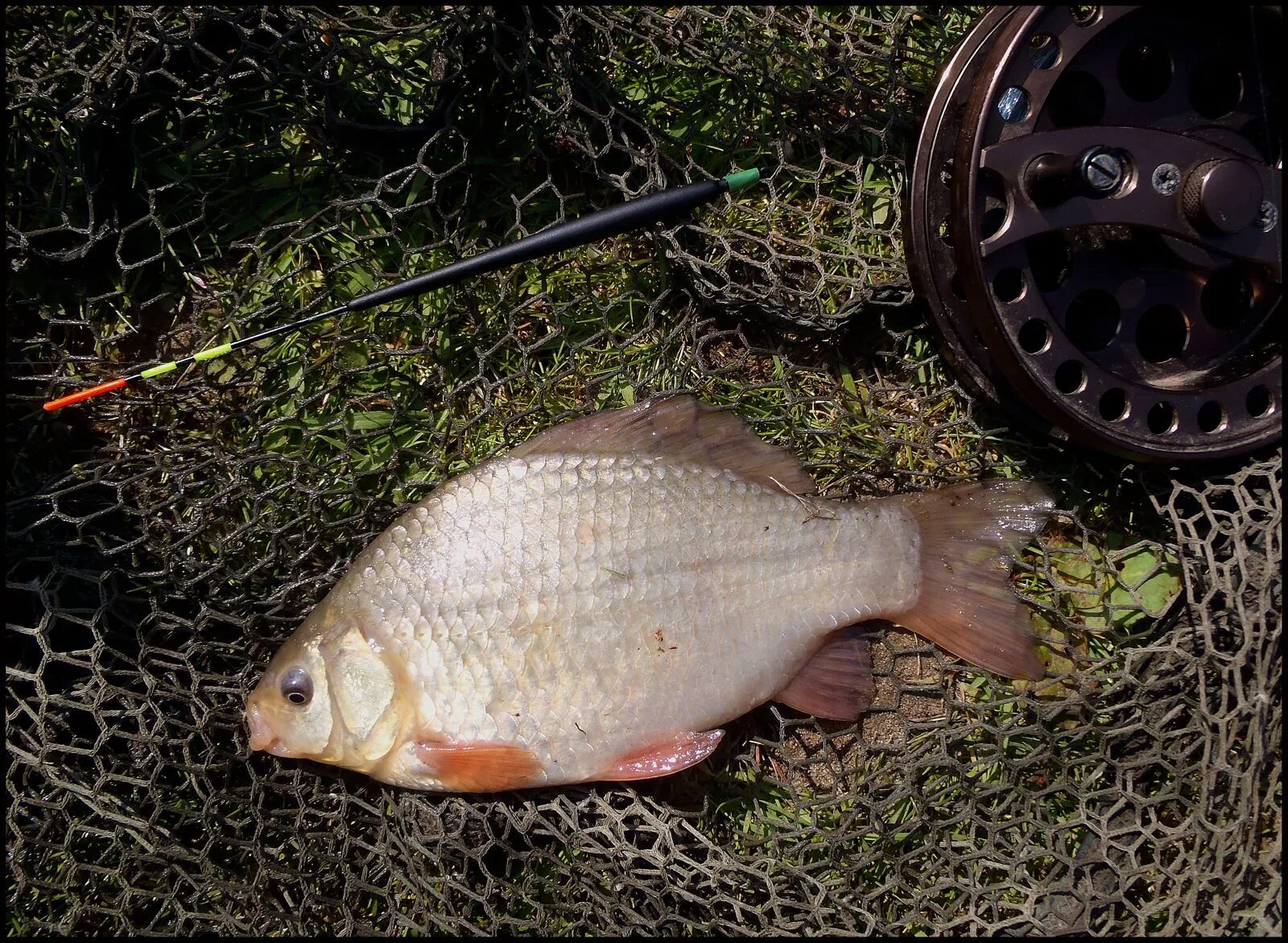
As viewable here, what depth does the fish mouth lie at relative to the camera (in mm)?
1679

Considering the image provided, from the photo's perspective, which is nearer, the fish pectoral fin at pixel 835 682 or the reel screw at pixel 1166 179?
the reel screw at pixel 1166 179

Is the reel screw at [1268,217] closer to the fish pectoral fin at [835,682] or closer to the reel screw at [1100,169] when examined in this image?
the reel screw at [1100,169]

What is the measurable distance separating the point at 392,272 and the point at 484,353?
343 millimetres

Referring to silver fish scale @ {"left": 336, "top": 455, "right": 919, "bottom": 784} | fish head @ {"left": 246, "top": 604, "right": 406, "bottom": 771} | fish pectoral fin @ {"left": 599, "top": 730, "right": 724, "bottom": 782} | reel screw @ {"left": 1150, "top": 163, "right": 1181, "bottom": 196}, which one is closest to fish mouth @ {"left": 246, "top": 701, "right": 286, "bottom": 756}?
fish head @ {"left": 246, "top": 604, "right": 406, "bottom": 771}

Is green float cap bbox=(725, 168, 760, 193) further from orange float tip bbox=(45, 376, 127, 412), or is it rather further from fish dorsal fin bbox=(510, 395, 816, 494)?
orange float tip bbox=(45, 376, 127, 412)

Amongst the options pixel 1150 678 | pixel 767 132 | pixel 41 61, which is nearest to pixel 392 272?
pixel 41 61

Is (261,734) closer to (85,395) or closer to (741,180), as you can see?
(85,395)

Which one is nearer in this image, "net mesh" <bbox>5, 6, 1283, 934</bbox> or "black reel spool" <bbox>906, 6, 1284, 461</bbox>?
"black reel spool" <bbox>906, 6, 1284, 461</bbox>

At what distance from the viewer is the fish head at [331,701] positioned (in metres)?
1.65

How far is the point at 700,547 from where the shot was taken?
169 cm

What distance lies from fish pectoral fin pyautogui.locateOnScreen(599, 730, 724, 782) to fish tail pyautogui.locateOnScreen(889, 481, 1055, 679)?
49cm

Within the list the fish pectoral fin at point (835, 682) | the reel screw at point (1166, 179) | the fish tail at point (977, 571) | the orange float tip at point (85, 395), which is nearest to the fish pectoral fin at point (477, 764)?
the fish pectoral fin at point (835, 682)

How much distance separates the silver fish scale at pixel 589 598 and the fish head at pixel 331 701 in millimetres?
47

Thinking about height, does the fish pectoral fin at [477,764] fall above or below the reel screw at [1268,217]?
below
